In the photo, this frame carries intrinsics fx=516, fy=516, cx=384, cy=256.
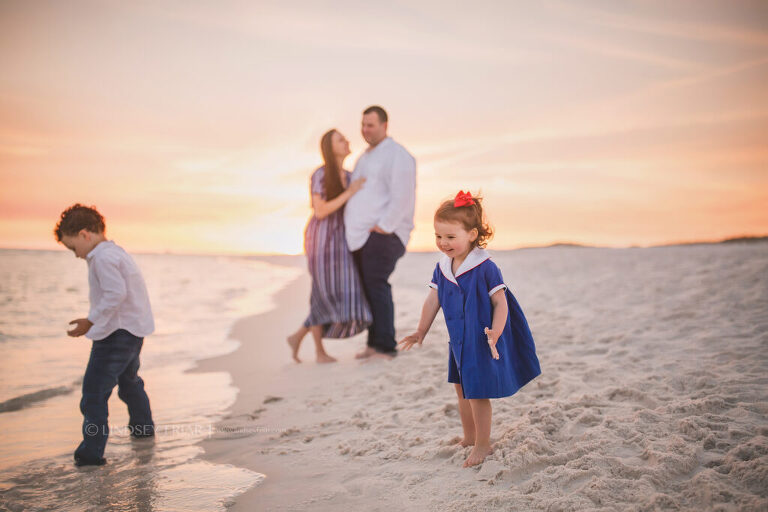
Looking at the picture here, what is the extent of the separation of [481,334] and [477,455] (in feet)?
1.98

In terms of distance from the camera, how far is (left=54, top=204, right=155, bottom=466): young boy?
3012 millimetres

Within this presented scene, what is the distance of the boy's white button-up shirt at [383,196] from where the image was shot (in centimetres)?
472

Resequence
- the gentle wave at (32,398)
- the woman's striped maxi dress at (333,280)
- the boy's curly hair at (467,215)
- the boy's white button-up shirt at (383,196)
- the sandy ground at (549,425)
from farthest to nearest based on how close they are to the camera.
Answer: the woman's striped maxi dress at (333,280) → the boy's white button-up shirt at (383,196) → the gentle wave at (32,398) → the boy's curly hair at (467,215) → the sandy ground at (549,425)

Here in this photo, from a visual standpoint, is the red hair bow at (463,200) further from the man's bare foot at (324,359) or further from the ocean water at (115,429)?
the man's bare foot at (324,359)

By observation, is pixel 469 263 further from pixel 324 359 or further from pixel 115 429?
pixel 324 359

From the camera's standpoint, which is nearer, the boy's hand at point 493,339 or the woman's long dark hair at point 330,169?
the boy's hand at point 493,339

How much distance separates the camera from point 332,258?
508cm

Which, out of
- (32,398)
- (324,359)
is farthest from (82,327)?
(324,359)

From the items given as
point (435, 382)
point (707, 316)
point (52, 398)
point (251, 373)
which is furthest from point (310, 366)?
point (707, 316)

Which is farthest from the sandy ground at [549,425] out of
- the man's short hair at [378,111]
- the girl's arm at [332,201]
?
the man's short hair at [378,111]

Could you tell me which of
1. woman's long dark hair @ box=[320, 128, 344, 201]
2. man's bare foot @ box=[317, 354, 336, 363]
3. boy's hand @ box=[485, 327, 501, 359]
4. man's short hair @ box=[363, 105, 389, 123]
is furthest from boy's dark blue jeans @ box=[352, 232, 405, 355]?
boy's hand @ box=[485, 327, 501, 359]

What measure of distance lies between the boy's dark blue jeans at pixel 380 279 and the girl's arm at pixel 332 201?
423mm

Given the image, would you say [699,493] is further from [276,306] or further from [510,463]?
[276,306]

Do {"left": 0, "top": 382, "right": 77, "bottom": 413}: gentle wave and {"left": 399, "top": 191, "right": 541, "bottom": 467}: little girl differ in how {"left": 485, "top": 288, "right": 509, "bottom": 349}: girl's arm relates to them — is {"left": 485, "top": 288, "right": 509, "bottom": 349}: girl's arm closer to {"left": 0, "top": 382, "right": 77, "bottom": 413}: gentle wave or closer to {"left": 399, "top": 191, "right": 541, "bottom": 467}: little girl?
{"left": 399, "top": 191, "right": 541, "bottom": 467}: little girl
